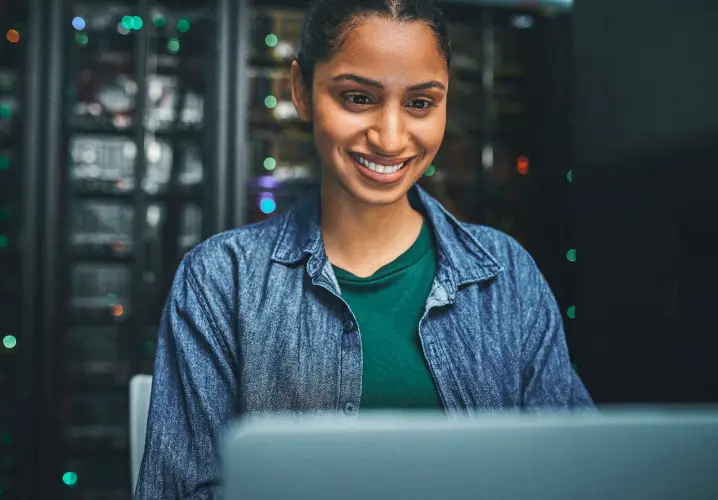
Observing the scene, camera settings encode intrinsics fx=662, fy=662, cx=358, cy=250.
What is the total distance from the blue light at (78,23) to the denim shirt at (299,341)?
1.45 meters

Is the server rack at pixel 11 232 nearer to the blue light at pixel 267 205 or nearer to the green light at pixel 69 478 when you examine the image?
the green light at pixel 69 478

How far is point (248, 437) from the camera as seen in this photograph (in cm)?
30

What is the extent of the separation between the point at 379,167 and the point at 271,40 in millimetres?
1307

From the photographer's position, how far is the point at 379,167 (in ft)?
2.45

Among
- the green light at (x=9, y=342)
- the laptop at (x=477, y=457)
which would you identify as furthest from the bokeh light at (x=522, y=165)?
the green light at (x=9, y=342)

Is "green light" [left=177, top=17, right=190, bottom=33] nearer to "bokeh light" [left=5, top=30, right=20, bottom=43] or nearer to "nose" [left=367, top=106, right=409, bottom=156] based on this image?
"bokeh light" [left=5, top=30, right=20, bottom=43]

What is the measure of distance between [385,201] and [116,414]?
5.19 feet

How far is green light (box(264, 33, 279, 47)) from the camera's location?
1.91 meters

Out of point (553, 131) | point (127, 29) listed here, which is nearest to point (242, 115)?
point (127, 29)

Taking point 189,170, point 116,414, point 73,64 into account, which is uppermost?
point 73,64

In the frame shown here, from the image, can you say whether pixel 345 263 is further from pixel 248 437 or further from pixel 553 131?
pixel 553 131

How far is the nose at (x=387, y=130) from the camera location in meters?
0.72

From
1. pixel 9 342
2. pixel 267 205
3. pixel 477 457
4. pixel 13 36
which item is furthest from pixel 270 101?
pixel 477 457

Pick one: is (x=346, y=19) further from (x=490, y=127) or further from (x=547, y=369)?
(x=490, y=127)
